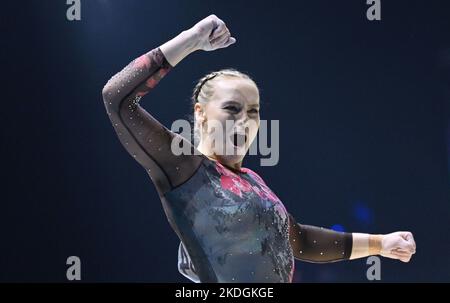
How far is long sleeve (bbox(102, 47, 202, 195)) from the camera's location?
3.58ft

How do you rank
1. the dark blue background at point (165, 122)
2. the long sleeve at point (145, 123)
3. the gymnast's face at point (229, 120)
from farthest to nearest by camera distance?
the dark blue background at point (165, 122)
the gymnast's face at point (229, 120)
the long sleeve at point (145, 123)

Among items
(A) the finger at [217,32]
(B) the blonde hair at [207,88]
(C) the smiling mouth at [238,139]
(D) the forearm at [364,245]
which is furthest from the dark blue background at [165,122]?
(A) the finger at [217,32]

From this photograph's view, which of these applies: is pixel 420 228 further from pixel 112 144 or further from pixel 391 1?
pixel 112 144

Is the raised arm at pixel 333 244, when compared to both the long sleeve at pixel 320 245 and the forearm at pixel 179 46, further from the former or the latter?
the forearm at pixel 179 46

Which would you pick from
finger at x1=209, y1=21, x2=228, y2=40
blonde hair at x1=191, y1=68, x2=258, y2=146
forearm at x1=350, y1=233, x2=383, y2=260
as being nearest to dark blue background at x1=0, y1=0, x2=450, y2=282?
forearm at x1=350, y1=233, x2=383, y2=260

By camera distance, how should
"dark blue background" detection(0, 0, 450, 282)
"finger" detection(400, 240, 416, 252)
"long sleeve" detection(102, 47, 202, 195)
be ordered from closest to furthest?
"long sleeve" detection(102, 47, 202, 195)
"finger" detection(400, 240, 416, 252)
"dark blue background" detection(0, 0, 450, 282)

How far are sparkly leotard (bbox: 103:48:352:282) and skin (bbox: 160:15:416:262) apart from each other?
1.9 inches

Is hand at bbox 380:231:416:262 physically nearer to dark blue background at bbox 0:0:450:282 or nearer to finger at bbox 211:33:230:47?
finger at bbox 211:33:230:47

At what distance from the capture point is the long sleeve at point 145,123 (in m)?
1.09

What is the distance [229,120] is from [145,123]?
0.19 meters

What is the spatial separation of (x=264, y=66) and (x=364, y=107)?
0.46 metres

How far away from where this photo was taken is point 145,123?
111cm

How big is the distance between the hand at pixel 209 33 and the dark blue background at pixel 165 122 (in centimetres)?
138

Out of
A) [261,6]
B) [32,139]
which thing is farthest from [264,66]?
[32,139]
